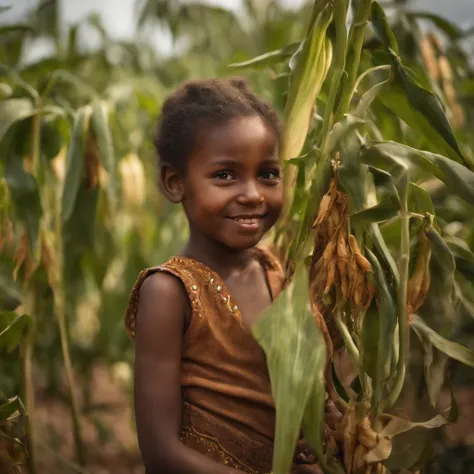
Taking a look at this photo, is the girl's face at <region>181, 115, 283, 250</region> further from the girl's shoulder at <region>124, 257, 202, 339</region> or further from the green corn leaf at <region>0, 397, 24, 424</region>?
the green corn leaf at <region>0, 397, 24, 424</region>

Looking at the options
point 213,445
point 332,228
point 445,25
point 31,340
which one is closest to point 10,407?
point 31,340

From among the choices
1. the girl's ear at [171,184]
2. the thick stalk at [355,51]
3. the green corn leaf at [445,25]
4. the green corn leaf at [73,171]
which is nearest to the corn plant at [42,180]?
the green corn leaf at [73,171]

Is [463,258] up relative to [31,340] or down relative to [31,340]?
up

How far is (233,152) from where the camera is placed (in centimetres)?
86

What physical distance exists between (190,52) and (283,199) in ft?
5.44

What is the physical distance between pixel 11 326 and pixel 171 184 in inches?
12.2

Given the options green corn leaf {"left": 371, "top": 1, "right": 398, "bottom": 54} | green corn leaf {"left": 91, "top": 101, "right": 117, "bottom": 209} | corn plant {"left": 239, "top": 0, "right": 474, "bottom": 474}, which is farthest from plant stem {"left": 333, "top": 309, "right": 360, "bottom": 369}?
green corn leaf {"left": 91, "top": 101, "right": 117, "bottom": 209}

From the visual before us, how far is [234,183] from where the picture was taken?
866 mm

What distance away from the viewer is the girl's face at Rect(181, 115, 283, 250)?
0.86 meters

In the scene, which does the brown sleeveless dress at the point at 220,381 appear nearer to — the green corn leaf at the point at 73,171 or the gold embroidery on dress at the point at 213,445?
the gold embroidery on dress at the point at 213,445

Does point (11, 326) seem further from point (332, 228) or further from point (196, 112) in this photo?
point (332, 228)

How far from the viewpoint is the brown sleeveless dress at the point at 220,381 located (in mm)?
877

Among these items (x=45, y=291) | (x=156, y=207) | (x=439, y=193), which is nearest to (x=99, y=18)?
(x=156, y=207)

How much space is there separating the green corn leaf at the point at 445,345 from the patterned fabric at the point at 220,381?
7.1 inches
